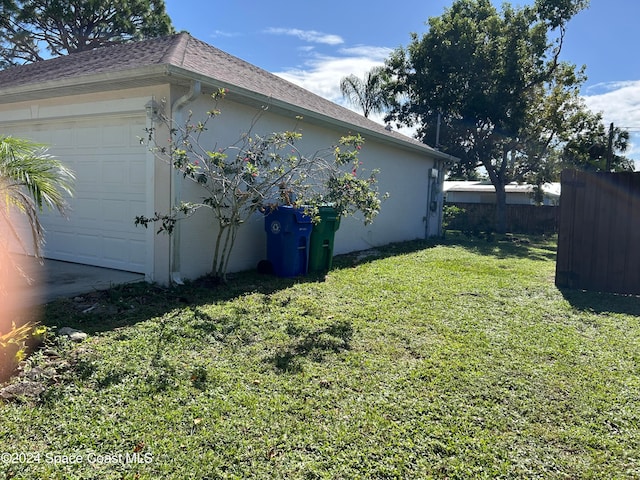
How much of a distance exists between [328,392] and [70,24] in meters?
21.8

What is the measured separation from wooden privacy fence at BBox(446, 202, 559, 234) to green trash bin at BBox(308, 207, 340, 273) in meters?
15.6

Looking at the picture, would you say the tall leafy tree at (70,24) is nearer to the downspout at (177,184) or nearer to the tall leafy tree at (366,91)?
the tall leafy tree at (366,91)

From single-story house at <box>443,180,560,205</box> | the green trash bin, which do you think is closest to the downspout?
the green trash bin

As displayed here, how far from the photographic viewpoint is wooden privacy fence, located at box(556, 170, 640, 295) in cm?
718

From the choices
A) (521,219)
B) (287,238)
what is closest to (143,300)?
(287,238)

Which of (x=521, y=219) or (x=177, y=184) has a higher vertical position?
(x=177, y=184)

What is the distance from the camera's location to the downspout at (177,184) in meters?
5.94

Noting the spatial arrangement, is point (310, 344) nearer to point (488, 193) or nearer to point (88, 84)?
point (88, 84)

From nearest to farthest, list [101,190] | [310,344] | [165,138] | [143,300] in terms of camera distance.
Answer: [310,344]
[143,300]
[165,138]
[101,190]

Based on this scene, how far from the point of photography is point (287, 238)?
24.0 ft

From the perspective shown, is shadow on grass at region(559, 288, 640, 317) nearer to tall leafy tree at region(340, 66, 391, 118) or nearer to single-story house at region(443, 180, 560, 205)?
tall leafy tree at region(340, 66, 391, 118)

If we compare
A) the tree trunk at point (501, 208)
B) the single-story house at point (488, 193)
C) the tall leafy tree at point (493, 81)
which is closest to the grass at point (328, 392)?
the tall leafy tree at point (493, 81)

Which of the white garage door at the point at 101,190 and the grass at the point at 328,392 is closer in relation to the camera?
the grass at the point at 328,392

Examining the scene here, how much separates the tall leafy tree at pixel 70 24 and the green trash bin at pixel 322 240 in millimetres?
17516
